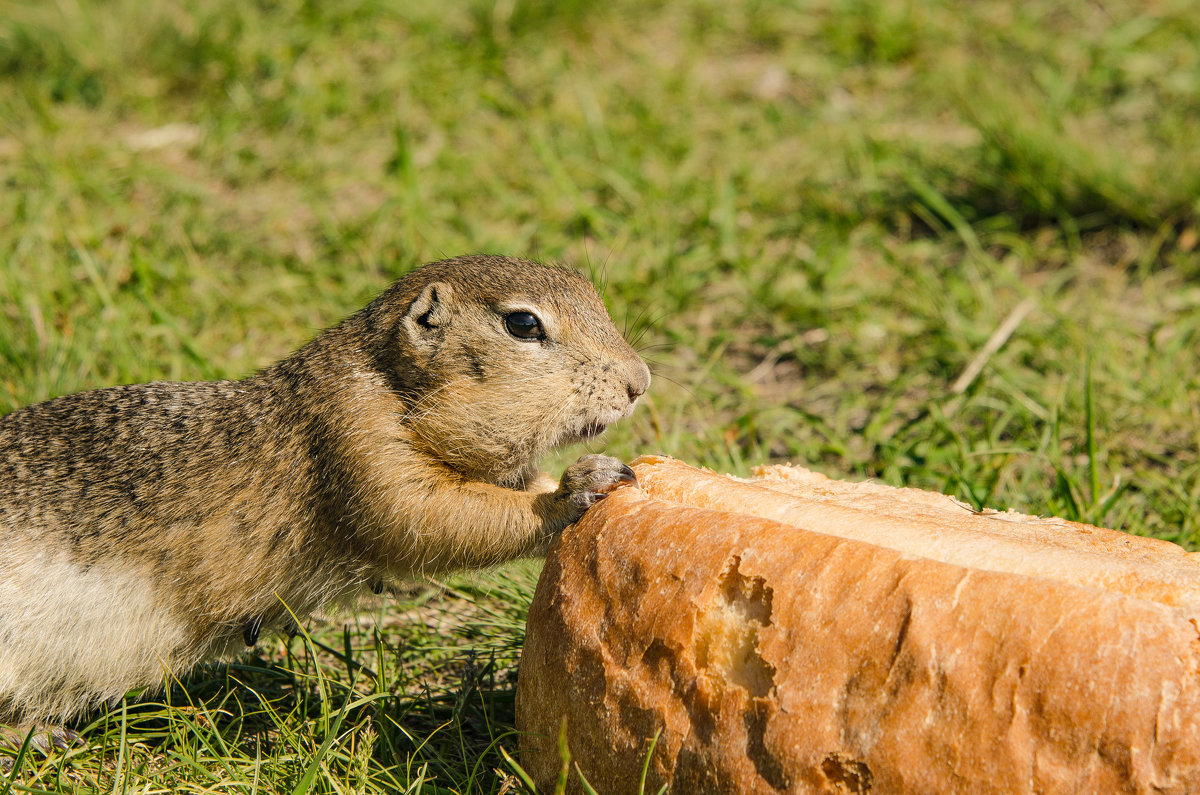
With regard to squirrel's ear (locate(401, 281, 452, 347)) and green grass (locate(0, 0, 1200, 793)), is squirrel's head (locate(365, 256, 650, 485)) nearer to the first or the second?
squirrel's ear (locate(401, 281, 452, 347))

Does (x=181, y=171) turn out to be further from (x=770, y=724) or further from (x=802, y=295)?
(x=770, y=724)

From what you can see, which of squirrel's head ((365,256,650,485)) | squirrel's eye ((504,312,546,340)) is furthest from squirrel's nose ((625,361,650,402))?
squirrel's eye ((504,312,546,340))

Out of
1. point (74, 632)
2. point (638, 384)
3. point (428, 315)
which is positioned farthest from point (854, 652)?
point (74, 632)

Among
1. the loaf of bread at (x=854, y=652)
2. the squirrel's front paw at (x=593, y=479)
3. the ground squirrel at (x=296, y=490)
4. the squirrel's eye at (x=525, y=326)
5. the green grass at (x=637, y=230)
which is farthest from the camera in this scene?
the green grass at (x=637, y=230)

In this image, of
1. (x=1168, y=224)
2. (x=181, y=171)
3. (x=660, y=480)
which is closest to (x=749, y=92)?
(x=1168, y=224)

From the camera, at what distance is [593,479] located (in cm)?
300

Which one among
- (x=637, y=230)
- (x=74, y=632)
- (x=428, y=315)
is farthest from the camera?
(x=637, y=230)

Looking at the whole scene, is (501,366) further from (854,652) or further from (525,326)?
(854,652)

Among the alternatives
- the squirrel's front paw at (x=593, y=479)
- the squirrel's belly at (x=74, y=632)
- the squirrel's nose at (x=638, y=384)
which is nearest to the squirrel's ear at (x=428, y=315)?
the squirrel's nose at (x=638, y=384)

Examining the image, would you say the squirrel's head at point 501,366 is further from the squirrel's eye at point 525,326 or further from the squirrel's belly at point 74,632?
the squirrel's belly at point 74,632

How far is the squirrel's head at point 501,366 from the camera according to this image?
134 inches

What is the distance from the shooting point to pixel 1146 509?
427 centimetres

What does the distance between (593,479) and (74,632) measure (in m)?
1.72

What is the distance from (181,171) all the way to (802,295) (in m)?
4.06
